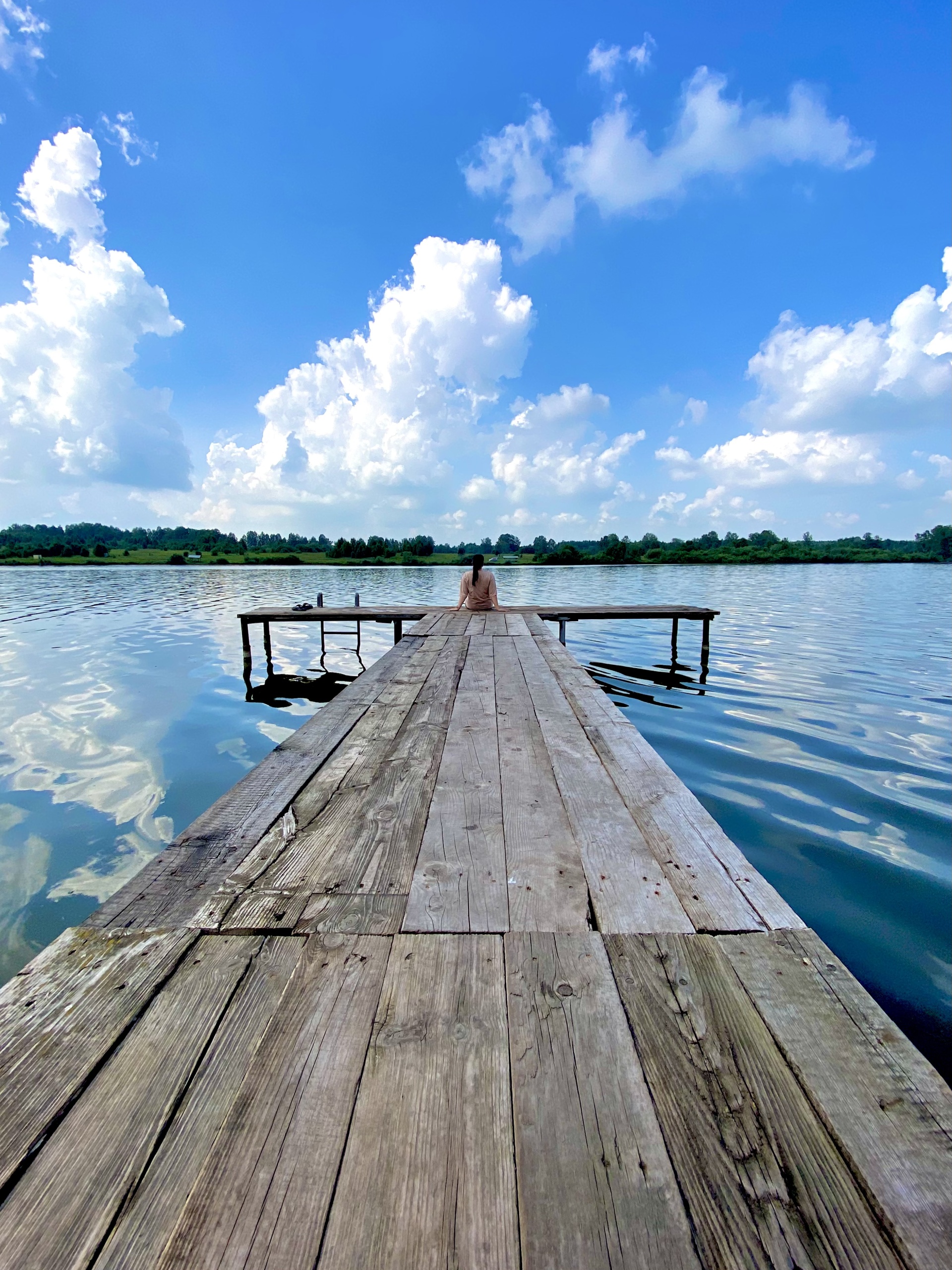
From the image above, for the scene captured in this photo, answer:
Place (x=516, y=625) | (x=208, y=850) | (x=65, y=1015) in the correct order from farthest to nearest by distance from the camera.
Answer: (x=516, y=625) → (x=208, y=850) → (x=65, y=1015)

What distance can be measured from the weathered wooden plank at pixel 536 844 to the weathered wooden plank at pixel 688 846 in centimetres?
34

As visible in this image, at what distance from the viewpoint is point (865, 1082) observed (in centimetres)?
130

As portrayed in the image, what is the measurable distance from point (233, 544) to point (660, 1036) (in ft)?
392

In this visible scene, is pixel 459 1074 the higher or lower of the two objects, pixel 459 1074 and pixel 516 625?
the higher

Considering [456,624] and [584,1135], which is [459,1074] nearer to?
[584,1135]

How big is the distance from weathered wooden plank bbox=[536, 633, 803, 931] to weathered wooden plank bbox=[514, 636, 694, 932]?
50 mm

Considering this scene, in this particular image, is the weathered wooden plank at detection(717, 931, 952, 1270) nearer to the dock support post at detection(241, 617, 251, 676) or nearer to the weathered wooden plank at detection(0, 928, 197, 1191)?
the weathered wooden plank at detection(0, 928, 197, 1191)

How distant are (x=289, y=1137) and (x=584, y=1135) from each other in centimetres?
58

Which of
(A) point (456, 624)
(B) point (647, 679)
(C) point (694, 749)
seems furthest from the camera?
(B) point (647, 679)

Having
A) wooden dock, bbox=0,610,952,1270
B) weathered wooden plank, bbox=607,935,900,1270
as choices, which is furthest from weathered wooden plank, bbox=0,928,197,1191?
weathered wooden plank, bbox=607,935,900,1270

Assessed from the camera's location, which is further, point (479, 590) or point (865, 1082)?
point (479, 590)

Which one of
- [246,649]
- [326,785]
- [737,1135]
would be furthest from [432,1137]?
[246,649]

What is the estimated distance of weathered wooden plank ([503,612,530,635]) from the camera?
905 centimetres

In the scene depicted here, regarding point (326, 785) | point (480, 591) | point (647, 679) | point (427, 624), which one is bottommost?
point (647, 679)
